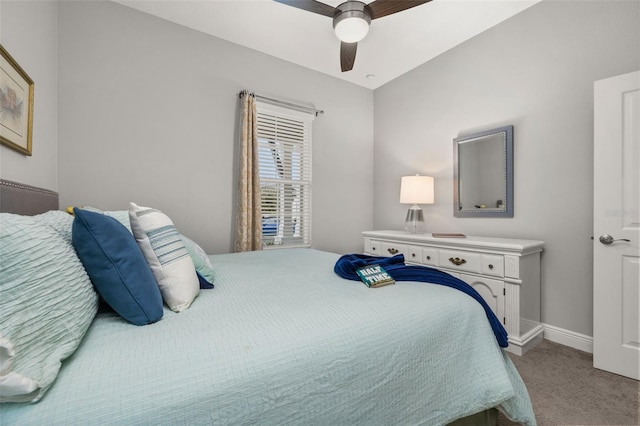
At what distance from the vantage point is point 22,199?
135 centimetres

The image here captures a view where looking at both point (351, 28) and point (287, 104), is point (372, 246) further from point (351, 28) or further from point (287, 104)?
point (351, 28)

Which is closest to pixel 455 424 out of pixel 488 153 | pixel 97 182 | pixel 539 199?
pixel 539 199

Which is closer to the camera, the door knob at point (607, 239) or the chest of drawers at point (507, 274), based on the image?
the door knob at point (607, 239)

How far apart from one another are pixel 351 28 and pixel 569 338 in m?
2.87

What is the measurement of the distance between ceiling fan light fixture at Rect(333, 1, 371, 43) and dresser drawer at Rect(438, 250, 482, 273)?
1.93 m

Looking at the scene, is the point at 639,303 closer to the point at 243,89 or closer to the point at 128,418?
the point at 128,418

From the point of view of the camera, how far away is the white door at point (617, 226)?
6.04 ft

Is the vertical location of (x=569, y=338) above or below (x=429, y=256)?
below

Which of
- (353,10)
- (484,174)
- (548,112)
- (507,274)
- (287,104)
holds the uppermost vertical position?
(353,10)

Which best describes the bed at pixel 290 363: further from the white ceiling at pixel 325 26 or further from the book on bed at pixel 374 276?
the white ceiling at pixel 325 26

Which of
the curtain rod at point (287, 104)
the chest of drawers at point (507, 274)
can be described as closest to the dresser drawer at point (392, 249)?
the chest of drawers at point (507, 274)

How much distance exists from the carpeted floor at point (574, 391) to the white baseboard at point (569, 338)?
5 centimetres

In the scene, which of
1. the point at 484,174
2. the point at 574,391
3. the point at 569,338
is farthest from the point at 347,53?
the point at 569,338

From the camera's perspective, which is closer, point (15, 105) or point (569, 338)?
point (15, 105)
